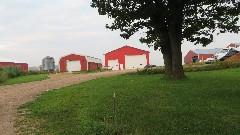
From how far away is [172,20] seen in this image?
70.2ft

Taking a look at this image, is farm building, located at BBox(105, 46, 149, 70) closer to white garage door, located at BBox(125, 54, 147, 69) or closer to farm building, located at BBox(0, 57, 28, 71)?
white garage door, located at BBox(125, 54, 147, 69)

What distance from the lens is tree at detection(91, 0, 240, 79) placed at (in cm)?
2097

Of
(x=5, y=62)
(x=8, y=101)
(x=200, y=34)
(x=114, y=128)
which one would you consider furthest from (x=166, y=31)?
(x=5, y=62)

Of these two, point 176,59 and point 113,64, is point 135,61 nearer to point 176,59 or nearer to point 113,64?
point 113,64

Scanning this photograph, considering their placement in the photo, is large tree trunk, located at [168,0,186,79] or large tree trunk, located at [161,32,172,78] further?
large tree trunk, located at [161,32,172,78]

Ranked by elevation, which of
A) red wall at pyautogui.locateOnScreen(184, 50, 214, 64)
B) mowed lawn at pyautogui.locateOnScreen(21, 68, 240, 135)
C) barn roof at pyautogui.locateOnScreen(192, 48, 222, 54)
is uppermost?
barn roof at pyautogui.locateOnScreen(192, 48, 222, 54)

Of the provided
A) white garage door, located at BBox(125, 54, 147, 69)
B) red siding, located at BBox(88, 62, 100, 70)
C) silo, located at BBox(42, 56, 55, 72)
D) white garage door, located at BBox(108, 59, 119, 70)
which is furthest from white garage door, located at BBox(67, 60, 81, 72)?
white garage door, located at BBox(125, 54, 147, 69)

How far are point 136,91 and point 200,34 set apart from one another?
9692 mm

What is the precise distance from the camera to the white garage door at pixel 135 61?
192ft

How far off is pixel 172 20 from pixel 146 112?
10.7 m

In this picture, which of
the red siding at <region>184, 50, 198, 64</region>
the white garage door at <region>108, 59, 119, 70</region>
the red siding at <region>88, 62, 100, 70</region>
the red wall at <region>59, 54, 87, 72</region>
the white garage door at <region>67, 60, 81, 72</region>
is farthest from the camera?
the red siding at <region>184, 50, 198, 64</region>

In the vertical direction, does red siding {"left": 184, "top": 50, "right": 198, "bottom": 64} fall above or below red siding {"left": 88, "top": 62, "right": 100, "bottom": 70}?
above

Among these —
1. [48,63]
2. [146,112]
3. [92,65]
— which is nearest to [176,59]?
[146,112]

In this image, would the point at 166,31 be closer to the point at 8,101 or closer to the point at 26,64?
the point at 8,101
